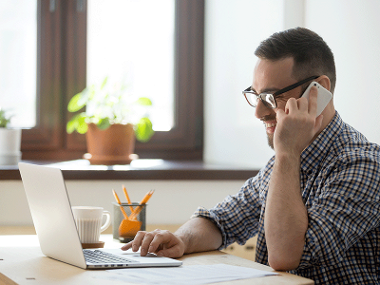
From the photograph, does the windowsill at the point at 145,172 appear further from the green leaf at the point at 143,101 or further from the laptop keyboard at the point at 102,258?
the laptop keyboard at the point at 102,258

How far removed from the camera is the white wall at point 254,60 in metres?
1.73

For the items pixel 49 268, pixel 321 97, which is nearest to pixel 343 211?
pixel 321 97

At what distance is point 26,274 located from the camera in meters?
1.05

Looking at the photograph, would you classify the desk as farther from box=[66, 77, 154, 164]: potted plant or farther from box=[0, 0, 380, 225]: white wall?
box=[66, 77, 154, 164]: potted plant

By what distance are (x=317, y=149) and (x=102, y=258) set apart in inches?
24.1

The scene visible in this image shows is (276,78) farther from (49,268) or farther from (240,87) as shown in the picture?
(240,87)

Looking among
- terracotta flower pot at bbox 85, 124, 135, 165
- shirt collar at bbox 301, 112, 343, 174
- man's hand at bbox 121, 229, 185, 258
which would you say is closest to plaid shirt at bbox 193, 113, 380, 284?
shirt collar at bbox 301, 112, 343, 174

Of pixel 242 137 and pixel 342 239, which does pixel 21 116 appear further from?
pixel 342 239

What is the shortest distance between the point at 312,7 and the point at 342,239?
4.13 ft

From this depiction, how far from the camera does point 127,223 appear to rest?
1.51 metres

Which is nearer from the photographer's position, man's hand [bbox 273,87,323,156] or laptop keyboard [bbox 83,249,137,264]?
laptop keyboard [bbox 83,249,137,264]

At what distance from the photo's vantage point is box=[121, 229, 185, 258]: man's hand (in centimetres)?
125

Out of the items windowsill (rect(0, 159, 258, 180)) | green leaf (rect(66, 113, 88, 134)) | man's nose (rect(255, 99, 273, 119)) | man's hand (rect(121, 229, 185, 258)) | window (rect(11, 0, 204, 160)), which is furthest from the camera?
window (rect(11, 0, 204, 160))

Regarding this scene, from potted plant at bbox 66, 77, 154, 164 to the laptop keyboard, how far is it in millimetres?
1081
